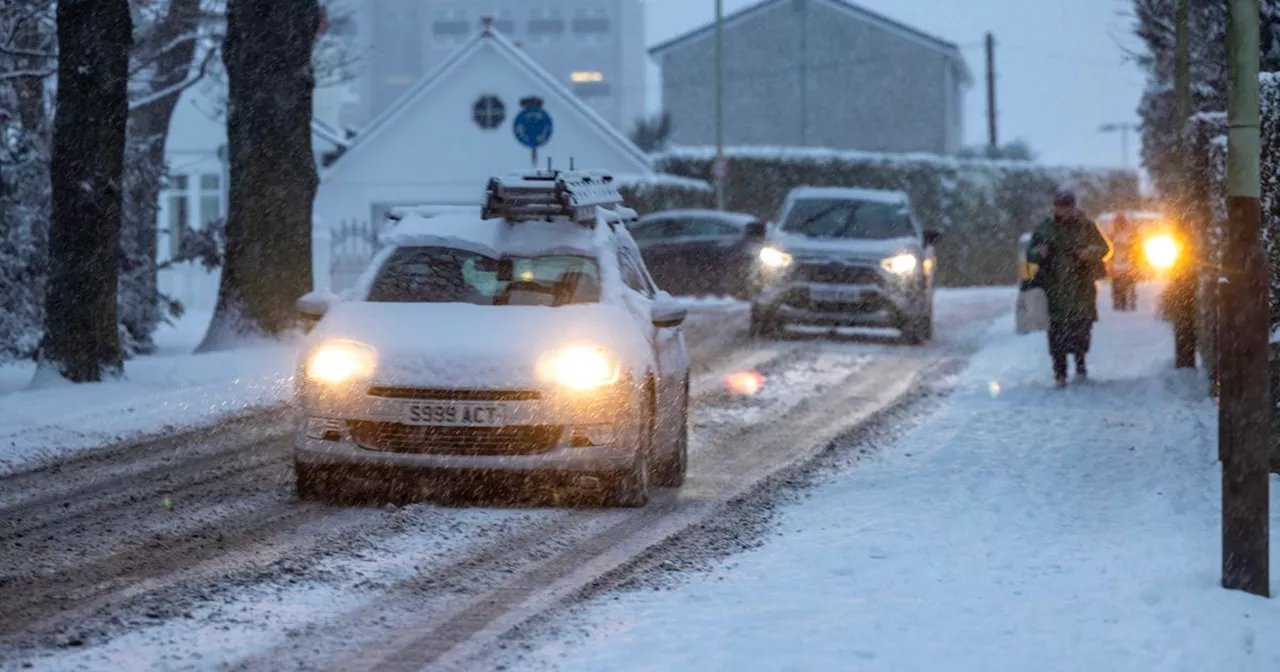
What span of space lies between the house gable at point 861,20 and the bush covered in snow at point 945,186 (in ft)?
49.4

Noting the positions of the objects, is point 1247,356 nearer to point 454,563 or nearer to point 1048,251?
point 454,563

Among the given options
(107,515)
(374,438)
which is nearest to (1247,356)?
(374,438)

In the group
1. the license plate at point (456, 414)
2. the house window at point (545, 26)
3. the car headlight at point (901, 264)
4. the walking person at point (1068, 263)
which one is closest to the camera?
the license plate at point (456, 414)

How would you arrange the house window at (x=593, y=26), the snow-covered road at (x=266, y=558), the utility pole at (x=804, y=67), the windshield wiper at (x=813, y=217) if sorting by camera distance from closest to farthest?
the snow-covered road at (x=266, y=558), the windshield wiper at (x=813, y=217), the utility pole at (x=804, y=67), the house window at (x=593, y=26)

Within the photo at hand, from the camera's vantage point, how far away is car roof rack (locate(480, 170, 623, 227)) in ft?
34.6

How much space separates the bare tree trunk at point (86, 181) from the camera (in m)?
15.1

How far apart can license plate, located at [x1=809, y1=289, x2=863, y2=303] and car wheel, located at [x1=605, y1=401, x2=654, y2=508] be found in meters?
11.7

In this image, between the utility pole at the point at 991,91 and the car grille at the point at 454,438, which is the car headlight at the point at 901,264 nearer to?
the car grille at the point at 454,438

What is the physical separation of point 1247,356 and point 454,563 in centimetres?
337

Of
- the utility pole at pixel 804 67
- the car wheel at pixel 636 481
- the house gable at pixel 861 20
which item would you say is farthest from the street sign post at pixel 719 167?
the car wheel at pixel 636 481

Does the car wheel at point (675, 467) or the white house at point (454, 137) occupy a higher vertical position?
the white house at point (454, 137)

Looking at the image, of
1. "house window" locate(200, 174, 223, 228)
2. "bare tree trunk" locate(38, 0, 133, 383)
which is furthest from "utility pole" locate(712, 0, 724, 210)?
"bare tree trunk" locate(38, 0, 133, 383)

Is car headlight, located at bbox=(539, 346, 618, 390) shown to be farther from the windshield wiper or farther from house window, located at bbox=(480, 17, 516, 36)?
house window, located at bbox=(480, 17, 516, 36)

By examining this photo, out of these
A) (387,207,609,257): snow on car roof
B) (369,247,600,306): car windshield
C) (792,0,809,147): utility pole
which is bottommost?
(369,247,600,306): car windshield
